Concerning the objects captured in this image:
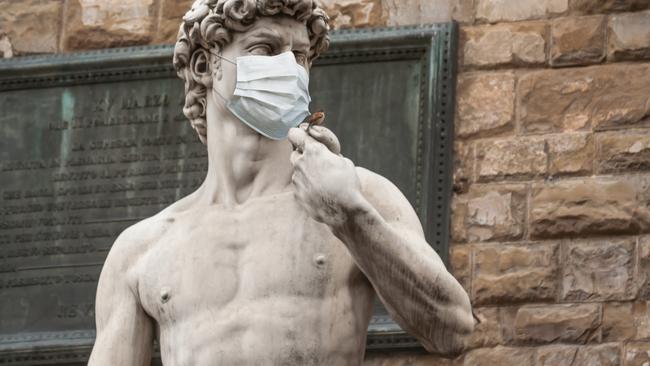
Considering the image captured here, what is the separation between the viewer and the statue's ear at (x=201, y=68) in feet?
25.4

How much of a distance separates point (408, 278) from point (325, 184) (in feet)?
1.13

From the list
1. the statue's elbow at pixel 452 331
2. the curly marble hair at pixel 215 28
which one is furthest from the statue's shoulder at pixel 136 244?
the statue's elbow at pixel 452 331

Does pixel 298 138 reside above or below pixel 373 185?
above

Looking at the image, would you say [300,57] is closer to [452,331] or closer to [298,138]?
[298,138]

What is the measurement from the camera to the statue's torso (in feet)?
23.8

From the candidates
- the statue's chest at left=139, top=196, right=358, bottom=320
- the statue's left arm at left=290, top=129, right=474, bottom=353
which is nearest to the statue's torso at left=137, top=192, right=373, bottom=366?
the statue's chest at left=139, top=196, right=358, bottom=320

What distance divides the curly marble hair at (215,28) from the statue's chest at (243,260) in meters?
0.38

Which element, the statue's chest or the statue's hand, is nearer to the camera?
the statue's hand

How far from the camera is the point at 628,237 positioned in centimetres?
1114

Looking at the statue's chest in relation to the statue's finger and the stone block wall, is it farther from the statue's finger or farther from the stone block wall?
the stone block wall

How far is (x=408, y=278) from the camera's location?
7160mm

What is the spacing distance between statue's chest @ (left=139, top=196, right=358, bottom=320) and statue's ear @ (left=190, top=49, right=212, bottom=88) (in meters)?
0.39

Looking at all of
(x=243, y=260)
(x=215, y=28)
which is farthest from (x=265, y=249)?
(x=215, y=28)

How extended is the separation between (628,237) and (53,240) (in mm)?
2559
